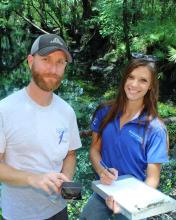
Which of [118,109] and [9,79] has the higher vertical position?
[118,109]

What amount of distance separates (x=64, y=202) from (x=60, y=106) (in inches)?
23.7

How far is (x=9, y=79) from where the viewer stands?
14.1 m

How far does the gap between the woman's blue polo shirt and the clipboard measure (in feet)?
0.63

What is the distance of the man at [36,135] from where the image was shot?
2.03 m

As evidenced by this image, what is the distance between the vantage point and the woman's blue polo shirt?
2.58 meters

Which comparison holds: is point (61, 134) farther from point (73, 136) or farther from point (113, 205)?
point (113, 205)

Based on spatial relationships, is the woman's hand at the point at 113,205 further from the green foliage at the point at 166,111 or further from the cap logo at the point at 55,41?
the green foliage at the point at 166,111

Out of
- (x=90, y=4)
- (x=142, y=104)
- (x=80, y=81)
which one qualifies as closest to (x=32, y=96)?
(x=142, y=104)

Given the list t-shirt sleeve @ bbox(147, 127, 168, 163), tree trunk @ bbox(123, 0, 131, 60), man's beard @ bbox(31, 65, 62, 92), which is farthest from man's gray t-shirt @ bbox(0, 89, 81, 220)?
tree trunk @ bbox(123, 0, 131, 60)

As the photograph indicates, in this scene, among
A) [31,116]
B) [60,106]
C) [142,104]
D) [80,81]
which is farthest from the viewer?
[80,81]

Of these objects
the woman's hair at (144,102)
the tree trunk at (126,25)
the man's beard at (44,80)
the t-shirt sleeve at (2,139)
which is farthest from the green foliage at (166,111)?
the t-shirt sleeve at (2,139)

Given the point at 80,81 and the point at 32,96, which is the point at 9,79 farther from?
the point at 32,96

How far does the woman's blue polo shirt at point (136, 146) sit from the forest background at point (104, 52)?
177 cm

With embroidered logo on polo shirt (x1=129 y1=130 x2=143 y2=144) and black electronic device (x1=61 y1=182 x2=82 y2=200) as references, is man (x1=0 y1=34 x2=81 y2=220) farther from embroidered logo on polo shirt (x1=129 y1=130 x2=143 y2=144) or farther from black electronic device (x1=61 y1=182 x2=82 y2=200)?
embroidered logo on polo shirt (x1=129 y1=130 x2=143 y2=144)
